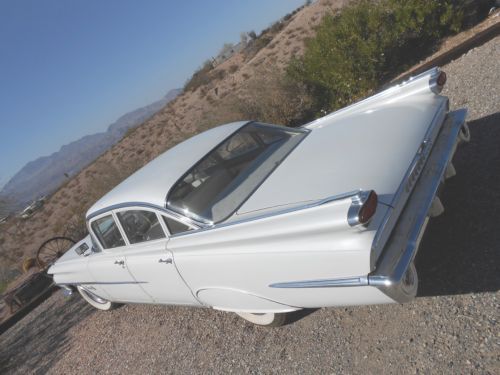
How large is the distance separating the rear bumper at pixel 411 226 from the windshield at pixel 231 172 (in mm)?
1190

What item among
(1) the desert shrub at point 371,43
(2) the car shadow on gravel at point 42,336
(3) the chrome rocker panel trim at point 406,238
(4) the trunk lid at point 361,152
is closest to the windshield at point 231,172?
(4) the trunk lid at point 361,152

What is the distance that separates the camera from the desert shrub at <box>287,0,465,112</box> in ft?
25.3

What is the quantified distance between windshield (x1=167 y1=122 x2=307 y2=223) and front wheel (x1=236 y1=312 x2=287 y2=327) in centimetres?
93

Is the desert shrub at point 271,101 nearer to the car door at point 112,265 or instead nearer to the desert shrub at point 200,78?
the car door at point 112,265

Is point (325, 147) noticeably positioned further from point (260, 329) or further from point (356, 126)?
point (260, 329)

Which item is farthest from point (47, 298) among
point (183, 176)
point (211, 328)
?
point (183, 176)

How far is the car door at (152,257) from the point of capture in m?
3.14

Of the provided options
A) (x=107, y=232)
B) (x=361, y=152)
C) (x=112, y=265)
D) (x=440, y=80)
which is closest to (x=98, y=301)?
(x=112, y=265)

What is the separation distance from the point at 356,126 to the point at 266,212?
4.34 feet

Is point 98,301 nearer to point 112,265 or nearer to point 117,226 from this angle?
point 112,265

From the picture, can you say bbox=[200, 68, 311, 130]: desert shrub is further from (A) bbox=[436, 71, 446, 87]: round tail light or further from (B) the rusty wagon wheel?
(A) bbox=[436, 71, 446, 87]: round tail light

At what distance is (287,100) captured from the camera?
9.06 metres

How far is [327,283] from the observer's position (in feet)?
7.13

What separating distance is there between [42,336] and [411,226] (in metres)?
5.94
